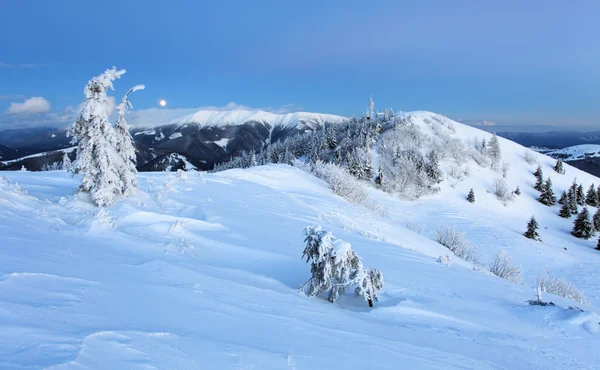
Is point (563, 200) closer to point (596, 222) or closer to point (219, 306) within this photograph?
point (596, 222)

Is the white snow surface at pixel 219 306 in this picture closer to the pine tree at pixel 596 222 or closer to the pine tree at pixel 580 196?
the pine tree at pixel 596 222

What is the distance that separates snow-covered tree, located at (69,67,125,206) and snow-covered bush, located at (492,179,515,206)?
177 feet

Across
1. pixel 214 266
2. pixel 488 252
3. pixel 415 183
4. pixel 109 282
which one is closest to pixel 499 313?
pixel 214 266

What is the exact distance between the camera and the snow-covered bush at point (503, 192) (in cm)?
4834

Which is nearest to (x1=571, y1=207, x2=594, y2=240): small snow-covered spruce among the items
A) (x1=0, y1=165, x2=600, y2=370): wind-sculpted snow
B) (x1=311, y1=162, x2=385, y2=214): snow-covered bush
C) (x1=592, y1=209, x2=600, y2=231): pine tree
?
(x1=592, y1=209, x2=600, y2=231): pine tree

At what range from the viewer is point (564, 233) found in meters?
41.7

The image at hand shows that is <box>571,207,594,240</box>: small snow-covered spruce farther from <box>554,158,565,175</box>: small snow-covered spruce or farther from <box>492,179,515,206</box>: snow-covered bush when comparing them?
<box>554,158,565,175</box>: small snow-covered spruce

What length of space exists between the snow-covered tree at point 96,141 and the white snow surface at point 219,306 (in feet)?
1.92

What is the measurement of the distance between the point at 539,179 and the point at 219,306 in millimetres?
68113

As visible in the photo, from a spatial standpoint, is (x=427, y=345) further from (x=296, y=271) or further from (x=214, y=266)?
(x=214, y=266)

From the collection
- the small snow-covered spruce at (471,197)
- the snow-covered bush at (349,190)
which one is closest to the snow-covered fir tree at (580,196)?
the small snow-covered spruce at (471,197)

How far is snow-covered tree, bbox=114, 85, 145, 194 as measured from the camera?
31.3 feet

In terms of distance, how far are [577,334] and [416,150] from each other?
5568 centimetres

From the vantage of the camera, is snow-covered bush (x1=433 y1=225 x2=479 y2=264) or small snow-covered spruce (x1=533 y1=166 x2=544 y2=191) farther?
small snow-covered spruce (x1=533 y1=166 x2=544 y2=191)
